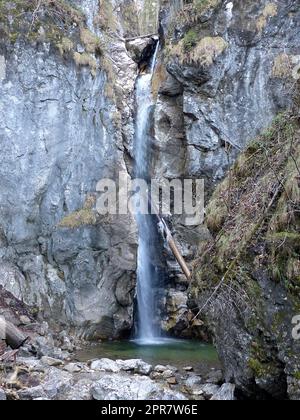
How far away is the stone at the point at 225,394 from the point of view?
6457 mm

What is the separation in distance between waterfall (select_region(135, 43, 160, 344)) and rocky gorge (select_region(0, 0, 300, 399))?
0.20m

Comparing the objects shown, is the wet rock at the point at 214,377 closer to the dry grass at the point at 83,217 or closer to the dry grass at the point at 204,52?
the dry grass at the point at 83,217

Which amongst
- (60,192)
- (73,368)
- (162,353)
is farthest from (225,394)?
(60,192)

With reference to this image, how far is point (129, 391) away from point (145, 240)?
6223 mm

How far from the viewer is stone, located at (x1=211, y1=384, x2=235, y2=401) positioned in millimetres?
6457

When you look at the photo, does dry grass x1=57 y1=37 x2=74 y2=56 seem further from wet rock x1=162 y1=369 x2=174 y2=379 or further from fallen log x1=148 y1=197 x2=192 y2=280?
wet rock x1=162 y1=369 x2=174 y2=379

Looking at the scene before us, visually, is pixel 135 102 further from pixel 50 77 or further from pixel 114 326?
pixel 114 326

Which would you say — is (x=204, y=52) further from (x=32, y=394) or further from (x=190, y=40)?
(x=32, y=394)

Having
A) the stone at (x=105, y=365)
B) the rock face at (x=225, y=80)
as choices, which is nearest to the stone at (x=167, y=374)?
the stone at (x=105, y=365)

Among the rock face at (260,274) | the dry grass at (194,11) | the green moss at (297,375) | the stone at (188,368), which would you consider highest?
the dry grass at (194,11)

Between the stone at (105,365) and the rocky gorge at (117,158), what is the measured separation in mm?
39

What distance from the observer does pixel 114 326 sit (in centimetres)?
1117

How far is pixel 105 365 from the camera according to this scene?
26.6 ft
